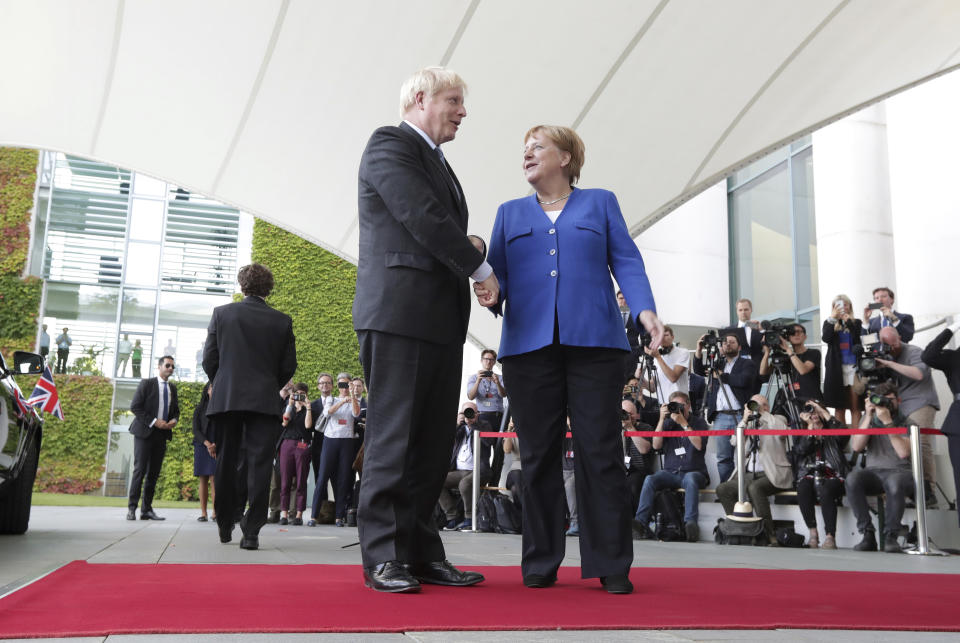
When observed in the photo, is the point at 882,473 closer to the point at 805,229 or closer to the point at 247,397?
the point at 247,397

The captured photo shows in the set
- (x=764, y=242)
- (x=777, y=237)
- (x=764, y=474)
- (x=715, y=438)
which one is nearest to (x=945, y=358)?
(x=764, y=474)

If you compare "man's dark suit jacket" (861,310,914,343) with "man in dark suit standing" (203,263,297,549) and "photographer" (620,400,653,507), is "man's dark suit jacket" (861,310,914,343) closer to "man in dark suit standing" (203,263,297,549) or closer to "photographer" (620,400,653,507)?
"photographer" (620,400,653,507)

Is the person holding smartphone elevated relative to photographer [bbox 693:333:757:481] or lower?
lower

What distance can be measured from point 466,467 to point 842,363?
382cm

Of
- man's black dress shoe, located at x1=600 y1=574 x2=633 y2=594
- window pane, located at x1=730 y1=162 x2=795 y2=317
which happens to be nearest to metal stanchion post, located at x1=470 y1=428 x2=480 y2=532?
man's black dress shoe, located at x1=600 y1=574 x2=633 y2=594

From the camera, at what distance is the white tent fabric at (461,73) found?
22.3ft

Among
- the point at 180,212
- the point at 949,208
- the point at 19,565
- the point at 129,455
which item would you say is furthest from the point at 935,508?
the point at 180,212

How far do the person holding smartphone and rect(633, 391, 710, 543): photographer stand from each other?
3.13m

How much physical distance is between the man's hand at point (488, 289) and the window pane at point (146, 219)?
819 inches

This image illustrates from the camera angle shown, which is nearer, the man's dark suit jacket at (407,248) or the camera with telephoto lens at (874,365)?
the man's dark suit jacket at (407,248)

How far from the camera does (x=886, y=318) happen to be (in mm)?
7543

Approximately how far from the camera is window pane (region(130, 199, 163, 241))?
21.9 metres

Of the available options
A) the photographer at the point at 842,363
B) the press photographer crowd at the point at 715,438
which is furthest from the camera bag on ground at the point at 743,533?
the photographer at the point at 842,363

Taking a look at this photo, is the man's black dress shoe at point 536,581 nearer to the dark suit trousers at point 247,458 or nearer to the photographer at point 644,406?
the dark suit trousers at point 247,458
